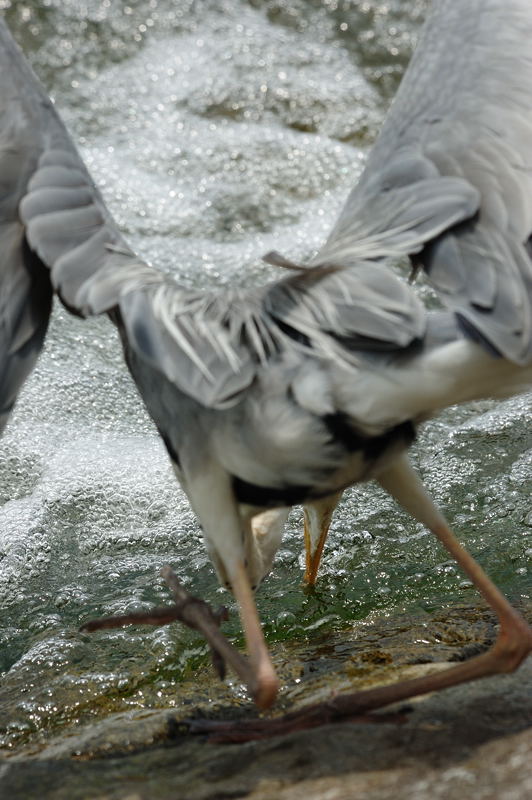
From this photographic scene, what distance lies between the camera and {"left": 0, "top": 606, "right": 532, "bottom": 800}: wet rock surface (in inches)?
89.4

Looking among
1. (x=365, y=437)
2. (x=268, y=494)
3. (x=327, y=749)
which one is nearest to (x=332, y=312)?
(x=365, y=437)

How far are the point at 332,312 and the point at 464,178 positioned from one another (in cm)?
56

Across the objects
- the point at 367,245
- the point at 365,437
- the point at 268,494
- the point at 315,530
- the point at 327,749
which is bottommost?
the point at 315,530

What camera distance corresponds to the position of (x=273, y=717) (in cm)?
291

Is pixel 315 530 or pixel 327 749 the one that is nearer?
pixel 327 749

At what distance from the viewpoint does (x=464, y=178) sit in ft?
9.26

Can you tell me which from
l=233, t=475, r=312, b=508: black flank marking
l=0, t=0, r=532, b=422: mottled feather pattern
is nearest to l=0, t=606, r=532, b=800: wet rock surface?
l=233, t=475, r=312, b=508: black flank marking

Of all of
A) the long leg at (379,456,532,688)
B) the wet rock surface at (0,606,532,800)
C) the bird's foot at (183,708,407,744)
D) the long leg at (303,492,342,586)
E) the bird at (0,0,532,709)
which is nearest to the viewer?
the wet rock surface at (0,606,532,800)

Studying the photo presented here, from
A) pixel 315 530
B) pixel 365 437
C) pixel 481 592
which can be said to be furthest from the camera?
pixel 315 530

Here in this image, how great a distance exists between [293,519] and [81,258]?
6.44 ft

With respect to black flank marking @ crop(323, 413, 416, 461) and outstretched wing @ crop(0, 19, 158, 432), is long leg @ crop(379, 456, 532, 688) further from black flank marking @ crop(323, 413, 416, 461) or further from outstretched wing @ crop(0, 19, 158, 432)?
outstretched wing @ crop(0, 19, 158, 432)

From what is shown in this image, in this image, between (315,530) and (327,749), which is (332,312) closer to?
(327,749)

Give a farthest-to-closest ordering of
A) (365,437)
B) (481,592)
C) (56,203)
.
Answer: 1. (481,592)
2. (56,203)
3. (365,437)

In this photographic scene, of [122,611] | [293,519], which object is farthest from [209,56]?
[122,611]
